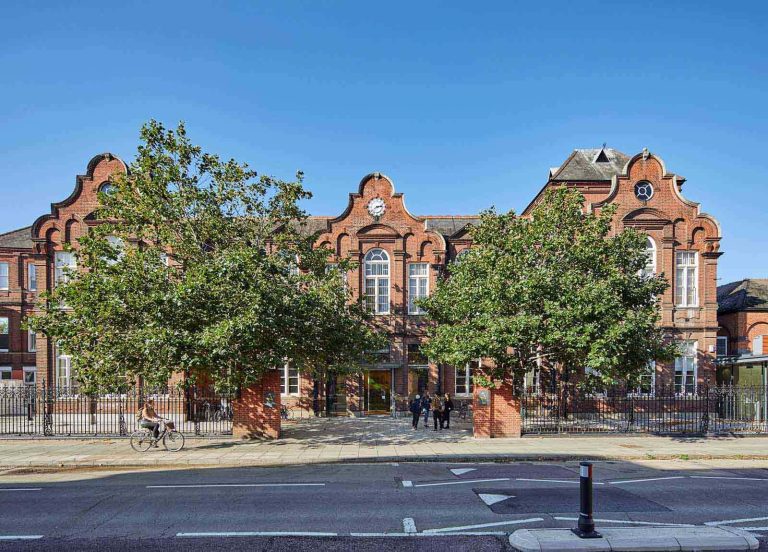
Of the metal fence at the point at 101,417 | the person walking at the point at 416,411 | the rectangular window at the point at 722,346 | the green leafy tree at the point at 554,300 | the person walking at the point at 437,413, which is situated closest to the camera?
the green leafy tree at the point at 554,300

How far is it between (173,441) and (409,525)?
11683 mm

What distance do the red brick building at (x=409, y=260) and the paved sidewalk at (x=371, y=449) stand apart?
6253 millimetres

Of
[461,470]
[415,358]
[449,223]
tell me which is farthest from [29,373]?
[461,470]

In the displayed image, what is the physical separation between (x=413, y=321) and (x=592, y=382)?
424 inches

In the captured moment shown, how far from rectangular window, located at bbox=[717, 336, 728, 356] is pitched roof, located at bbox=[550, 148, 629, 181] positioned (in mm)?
11706

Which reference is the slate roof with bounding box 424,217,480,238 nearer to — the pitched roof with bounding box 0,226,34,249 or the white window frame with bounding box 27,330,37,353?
the pitched roof with bounding box 0,226,34,249

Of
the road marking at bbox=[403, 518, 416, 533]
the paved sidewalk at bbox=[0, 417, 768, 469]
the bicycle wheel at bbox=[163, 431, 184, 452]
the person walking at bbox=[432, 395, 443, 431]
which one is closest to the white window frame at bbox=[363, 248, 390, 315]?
the person walking at bbox=[432, 395, 443, 431]

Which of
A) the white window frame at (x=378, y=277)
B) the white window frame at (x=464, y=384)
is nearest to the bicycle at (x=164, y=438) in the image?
the white window frame at (x=378, y=277)

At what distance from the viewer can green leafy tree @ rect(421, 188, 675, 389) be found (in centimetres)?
1798

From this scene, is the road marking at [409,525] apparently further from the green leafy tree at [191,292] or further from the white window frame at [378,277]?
the white window frame at [378,277]

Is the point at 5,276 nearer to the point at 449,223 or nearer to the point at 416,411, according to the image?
the point at 449,223

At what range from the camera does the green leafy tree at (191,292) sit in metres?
16.4

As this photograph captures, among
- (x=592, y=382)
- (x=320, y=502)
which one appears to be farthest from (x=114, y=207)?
(x=592, y=382)

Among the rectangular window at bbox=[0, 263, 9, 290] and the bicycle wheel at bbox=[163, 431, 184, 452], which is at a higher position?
the rectangular window at bbox=[0, 263, 9, 290]
